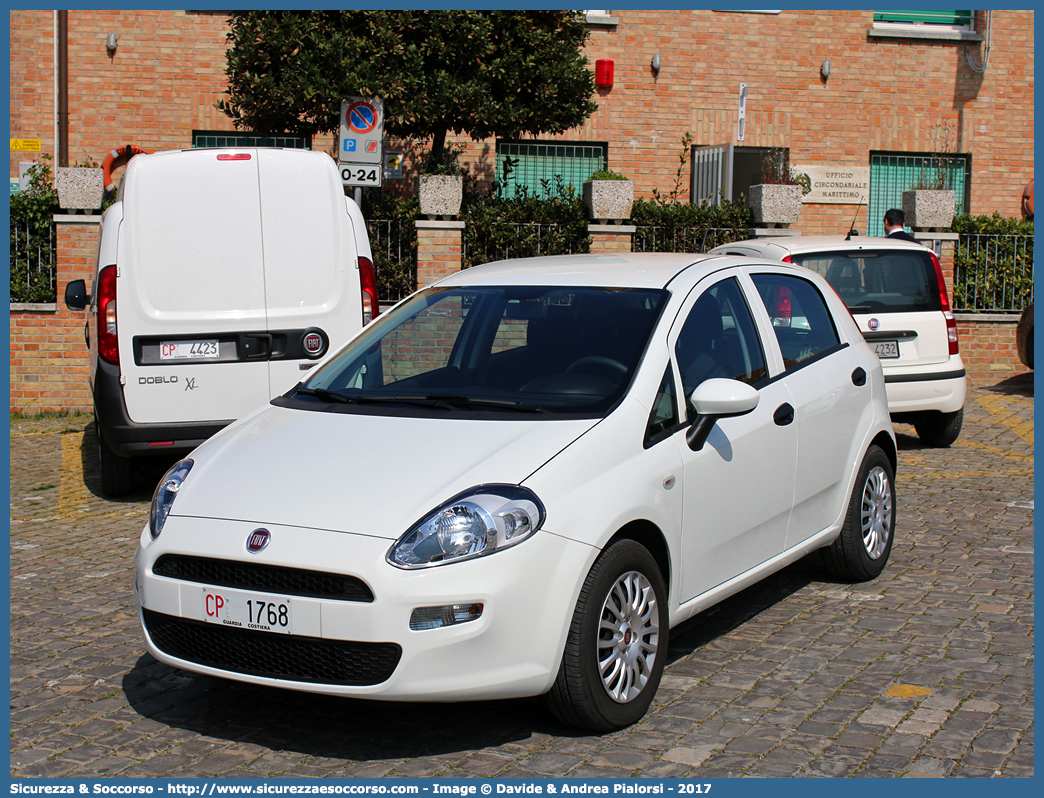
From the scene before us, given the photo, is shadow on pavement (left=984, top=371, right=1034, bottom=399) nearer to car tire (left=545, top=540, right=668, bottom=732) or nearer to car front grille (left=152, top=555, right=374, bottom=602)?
car tire (left=545, top=540, right=668, bottom=732)

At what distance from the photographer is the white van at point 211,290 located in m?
7.91

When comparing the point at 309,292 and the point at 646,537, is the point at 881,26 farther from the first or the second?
the point at 646,537

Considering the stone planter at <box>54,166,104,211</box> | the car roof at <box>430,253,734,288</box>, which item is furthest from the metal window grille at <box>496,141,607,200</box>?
the car roof at <box>430,253,734,288</box>

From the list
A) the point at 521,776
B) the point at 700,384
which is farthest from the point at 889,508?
the point at 521,776

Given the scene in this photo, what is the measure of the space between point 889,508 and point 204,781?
408 cm

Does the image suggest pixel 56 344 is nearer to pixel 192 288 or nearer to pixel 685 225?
pixel 192 288

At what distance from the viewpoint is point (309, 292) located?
8164mm

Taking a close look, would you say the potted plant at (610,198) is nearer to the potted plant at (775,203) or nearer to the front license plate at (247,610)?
the potted plant at (775,203)

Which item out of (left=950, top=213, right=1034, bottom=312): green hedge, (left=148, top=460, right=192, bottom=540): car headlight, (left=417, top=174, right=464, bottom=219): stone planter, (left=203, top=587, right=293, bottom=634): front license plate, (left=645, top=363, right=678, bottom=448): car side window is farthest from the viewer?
(left=950, top=213, right=1034, bottom=312): green hedge

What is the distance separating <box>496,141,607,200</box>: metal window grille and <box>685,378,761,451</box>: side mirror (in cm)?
1339

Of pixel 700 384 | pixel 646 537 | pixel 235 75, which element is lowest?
pixel 646 537

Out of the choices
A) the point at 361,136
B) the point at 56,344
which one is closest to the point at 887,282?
the point at 361,136

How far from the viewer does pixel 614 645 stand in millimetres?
4141

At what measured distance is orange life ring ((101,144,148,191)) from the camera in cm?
1507
